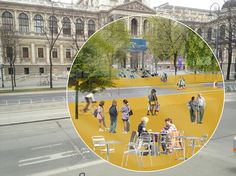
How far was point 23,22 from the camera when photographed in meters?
59.7

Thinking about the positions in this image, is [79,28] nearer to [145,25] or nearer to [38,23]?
[38,23]

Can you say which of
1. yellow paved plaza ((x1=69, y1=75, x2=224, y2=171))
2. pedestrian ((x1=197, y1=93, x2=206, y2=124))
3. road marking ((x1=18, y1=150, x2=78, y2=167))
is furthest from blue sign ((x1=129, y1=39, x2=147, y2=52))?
road marking ((x1=18, y1=150, x2=78, y2=167))

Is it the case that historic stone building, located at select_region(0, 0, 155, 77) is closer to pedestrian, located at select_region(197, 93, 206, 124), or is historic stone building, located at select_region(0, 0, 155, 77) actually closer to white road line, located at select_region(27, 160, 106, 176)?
white road line, located at select_region(27, 160, 106, 176)

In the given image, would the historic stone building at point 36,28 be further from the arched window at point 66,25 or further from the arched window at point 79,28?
the arched window at point 66,25

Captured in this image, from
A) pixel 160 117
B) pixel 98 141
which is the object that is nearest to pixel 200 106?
pixel 160 117

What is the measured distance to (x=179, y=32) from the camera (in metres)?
2.79

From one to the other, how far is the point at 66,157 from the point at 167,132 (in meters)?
6.23

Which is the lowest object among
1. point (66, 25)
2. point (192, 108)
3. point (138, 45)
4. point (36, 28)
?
point (192, 108)

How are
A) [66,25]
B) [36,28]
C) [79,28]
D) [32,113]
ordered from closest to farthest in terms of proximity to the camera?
1. [32,113]
2. [79,28]
3. [66,25]
4. [36,28]

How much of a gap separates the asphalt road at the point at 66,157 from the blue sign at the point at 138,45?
4869 mm

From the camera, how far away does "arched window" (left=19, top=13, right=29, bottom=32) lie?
59.0 meters

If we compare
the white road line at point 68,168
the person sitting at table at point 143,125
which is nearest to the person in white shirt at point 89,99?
the person sitting at table at point 143,125

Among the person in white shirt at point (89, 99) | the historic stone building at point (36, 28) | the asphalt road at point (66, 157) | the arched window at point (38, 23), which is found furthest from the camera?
the arched window at point (38, 23)

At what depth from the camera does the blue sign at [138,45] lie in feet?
9.02
